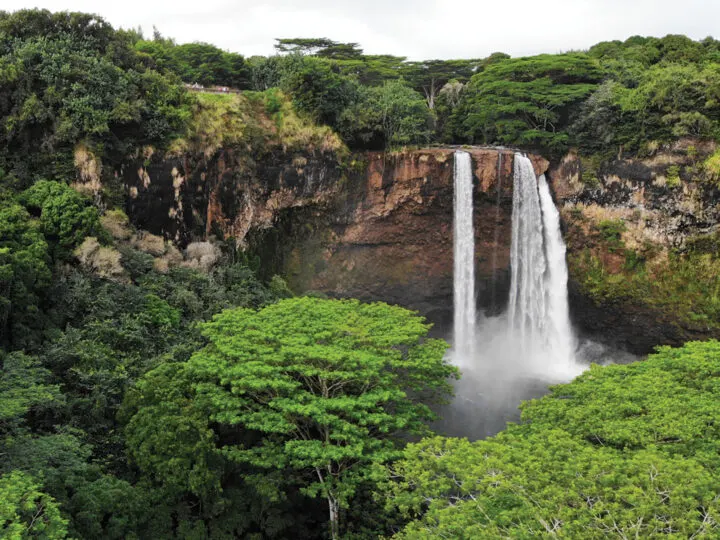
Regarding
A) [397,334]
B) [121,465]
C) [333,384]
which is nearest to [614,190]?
[397,334]

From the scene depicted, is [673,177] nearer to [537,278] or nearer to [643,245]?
[643,245]

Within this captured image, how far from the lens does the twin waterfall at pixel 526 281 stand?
87.7 feet

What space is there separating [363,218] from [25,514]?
67.0ft

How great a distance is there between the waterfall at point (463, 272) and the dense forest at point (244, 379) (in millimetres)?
3992

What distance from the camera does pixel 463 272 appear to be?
27.0 meters

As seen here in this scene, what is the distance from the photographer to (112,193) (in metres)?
20.4

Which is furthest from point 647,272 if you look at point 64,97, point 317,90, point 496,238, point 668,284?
point 64,97

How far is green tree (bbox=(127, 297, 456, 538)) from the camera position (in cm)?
1141

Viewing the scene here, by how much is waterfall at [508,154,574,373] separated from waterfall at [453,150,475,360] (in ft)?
6.90

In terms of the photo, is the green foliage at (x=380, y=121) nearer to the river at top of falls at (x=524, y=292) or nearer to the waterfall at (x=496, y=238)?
the river at top of falls at (x=524, y=292)

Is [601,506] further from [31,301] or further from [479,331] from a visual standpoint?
[479,331]

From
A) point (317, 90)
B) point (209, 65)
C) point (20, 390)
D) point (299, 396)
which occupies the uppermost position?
point (209, 65)

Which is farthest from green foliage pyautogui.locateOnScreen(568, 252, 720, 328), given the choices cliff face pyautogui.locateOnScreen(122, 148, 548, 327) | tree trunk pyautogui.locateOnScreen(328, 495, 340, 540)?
tree trunk pyautogui.locateOnScreen(328, 495, 340, 540)

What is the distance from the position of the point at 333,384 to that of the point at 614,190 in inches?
798
